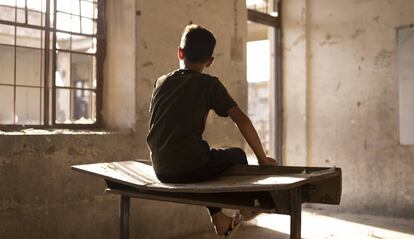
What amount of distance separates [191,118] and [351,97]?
3.55 m

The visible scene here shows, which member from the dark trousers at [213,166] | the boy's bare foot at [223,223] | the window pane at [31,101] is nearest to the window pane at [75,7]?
the window pane at [31,101]

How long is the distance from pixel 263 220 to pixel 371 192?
4.33ft

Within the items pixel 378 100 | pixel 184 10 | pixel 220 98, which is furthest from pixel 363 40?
pixel 220 98

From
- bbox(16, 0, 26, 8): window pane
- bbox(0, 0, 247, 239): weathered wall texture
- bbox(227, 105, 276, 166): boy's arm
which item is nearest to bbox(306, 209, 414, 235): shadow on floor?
bbox(0, 0, 247, 239): weathered wall texture

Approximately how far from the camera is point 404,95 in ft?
17.2

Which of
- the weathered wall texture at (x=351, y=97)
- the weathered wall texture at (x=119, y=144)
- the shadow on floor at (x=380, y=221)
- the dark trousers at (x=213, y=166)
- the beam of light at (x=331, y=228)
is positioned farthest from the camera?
the weathered wall texture at (x=351, y=97)

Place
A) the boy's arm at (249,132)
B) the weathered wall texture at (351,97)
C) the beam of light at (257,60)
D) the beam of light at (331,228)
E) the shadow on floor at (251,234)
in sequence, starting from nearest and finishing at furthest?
1. the boy's arm at (249,132)
2. the shadow on floor at (251,234)
3. the beam of light at (331,228)
4. the weathered wall texture at (351,97)
5. the beam of light at (257,60)

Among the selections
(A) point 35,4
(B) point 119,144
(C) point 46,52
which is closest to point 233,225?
(B) point 119,144

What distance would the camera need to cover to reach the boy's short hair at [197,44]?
8.58 ft

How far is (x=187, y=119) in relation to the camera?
257 centimetres

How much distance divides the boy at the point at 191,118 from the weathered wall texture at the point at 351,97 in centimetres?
326

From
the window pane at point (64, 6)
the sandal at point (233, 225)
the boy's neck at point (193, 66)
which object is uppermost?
the window pane at point (64, 6)

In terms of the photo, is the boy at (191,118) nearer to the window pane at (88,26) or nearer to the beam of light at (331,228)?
the window pane at (88,26)

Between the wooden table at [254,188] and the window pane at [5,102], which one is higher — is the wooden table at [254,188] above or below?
below
